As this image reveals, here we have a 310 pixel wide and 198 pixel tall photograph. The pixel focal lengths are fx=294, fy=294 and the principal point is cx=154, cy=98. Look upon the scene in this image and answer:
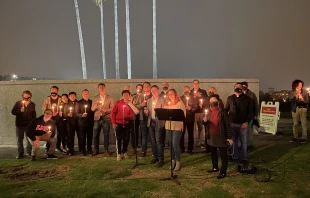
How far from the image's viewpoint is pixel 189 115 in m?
9.46

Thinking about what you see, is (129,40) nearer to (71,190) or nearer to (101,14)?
(101,14)

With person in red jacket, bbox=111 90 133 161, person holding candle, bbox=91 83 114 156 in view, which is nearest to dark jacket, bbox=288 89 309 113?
person in red jacket, bbox=111 90 133 161

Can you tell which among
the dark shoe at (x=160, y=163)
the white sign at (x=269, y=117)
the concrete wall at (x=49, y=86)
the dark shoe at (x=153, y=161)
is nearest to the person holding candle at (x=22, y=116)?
the concrete wall at (x=49, y=86)

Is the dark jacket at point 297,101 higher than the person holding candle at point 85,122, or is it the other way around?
the dark jacket at point 297,101

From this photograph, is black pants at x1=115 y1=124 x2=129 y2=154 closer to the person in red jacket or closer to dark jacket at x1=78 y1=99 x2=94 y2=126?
the person in red jacket

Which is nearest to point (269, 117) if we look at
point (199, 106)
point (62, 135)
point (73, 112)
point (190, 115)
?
point (199, 106)

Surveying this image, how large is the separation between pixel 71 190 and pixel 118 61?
33745mm

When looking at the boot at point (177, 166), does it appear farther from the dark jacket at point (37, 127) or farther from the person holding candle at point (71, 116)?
the dark jacket at point (37, 127)

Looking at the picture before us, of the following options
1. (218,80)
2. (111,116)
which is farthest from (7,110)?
(218,80)

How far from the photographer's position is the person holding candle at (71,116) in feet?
31.6

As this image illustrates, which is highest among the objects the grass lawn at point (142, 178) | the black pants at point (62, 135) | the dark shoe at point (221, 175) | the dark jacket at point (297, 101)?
the dark jacket at point (297, 101)

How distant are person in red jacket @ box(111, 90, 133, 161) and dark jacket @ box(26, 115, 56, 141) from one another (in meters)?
2.13

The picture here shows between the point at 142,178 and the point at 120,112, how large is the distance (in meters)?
2.56

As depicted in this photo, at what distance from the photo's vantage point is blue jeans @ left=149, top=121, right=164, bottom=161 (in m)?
8.25
